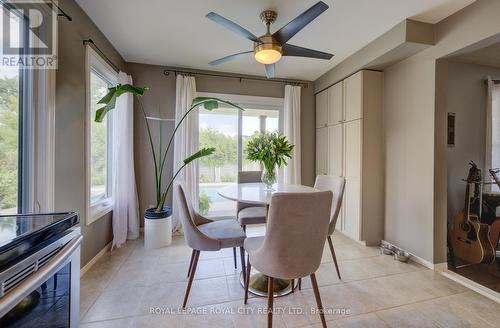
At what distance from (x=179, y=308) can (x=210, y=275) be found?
499 mm

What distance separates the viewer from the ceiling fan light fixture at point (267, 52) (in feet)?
6.11

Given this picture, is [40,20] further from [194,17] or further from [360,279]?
[360,279]

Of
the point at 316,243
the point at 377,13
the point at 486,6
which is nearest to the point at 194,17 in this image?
the point at 377,13

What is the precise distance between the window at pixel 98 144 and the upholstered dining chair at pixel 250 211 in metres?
1.58

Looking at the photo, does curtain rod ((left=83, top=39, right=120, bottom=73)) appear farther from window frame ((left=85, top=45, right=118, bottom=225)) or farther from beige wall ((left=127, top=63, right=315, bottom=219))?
beige wall ((left=127, top=63, right=315, bottom=219))

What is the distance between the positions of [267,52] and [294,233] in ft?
4.99

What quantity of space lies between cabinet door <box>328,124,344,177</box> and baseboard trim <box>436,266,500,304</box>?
156 centimetres

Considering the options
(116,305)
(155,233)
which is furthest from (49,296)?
(155,233)

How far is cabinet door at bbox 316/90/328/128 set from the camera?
12.0 ft

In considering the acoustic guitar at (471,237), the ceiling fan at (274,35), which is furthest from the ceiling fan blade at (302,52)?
the acoustic guitar at (471,237)

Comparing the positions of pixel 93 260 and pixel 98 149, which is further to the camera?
pixel 98 149

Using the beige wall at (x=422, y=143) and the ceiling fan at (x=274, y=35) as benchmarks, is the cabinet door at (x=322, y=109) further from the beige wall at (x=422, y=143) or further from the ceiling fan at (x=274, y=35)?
the ceiling fan at (x=274, y=35)

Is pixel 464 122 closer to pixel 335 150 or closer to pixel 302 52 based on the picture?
pixel 335 150

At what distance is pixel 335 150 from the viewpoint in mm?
3396
